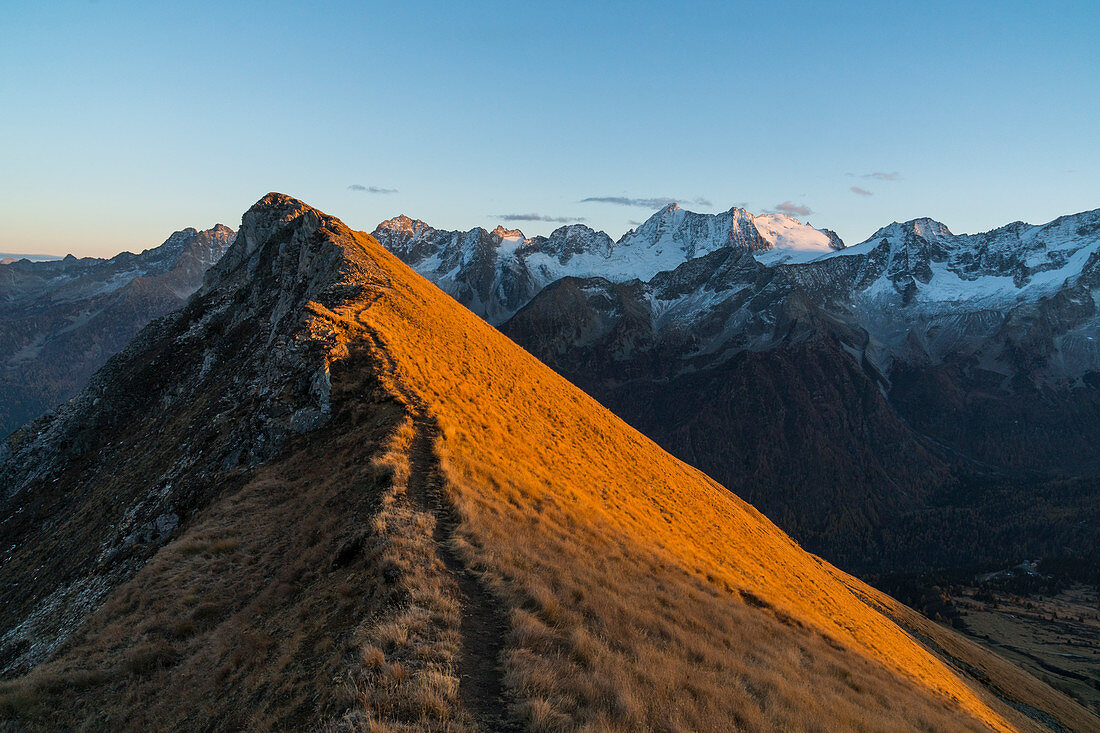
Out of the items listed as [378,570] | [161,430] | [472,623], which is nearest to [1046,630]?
[472,623]

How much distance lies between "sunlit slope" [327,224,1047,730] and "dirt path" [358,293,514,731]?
347mm

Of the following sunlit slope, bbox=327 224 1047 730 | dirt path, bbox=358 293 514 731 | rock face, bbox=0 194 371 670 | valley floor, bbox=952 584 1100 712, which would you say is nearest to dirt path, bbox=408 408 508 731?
dirt path, bbox=358 293 514 731

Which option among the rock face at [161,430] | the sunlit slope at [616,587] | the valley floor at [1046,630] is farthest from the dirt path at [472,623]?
the valley floor at [1046,630]

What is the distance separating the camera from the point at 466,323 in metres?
50.3

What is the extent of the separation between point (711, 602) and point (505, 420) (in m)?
15.4

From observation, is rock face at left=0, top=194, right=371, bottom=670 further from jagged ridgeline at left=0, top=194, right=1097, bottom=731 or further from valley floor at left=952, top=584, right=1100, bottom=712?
valley floor at left=952, top=584, right=1100, bottom=712

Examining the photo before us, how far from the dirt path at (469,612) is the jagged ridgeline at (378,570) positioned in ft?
0.19

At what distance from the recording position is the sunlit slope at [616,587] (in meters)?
9.08

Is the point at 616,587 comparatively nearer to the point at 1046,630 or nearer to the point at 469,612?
the point at 469,612

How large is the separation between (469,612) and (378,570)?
2.13 m

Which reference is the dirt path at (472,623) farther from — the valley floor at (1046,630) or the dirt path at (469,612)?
the valley floor at (1046,630)

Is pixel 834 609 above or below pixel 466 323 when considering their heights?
below

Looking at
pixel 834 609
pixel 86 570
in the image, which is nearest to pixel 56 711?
pixel 86 570

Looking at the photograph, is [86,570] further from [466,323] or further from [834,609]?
[834,609]
